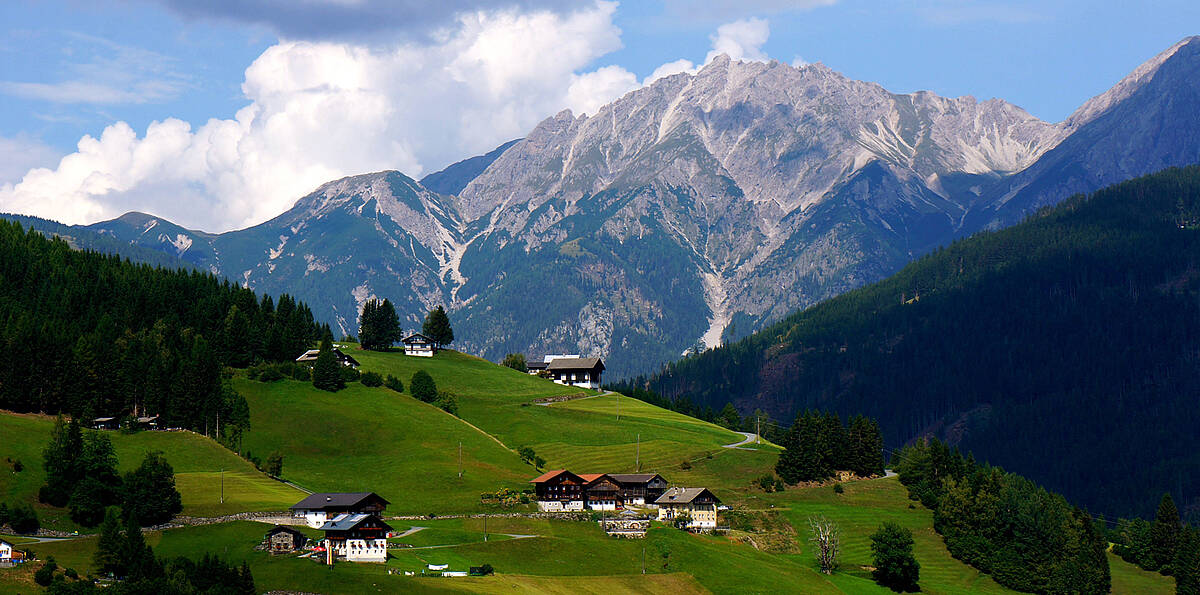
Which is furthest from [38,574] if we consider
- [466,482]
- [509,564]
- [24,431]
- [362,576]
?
[466,482]

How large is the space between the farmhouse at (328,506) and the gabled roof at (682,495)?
47.8 m

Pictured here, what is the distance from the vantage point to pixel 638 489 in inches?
7470

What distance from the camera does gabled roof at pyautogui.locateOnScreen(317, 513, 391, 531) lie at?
13362 cm

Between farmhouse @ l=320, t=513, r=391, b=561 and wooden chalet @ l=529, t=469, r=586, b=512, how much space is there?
1678 inches

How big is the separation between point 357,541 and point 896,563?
71.9m

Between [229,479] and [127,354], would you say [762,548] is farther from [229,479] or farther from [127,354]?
[127,354]

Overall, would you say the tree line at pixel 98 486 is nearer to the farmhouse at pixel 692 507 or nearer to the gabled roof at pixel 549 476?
the gabled roof at pixel 549 476

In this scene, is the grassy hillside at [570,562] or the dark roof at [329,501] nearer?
the grassy hillside at [570,562]

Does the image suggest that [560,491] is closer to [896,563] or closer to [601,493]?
[601,493]

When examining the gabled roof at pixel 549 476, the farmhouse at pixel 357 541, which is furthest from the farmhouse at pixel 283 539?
the gabled roof at pixel 549 476

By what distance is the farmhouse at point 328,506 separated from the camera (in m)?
143

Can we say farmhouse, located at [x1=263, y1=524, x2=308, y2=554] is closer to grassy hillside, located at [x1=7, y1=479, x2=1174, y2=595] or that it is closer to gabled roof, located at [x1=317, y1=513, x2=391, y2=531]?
grassy hillside, located at [x1=7, y1=479, x2=1174, y2=595]

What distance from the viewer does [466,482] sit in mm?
179500

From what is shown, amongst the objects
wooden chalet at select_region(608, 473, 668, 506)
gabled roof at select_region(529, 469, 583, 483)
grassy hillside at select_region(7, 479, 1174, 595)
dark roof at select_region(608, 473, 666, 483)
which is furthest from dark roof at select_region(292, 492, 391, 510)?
dark roof at select_region(608, 473, 666, 483)
